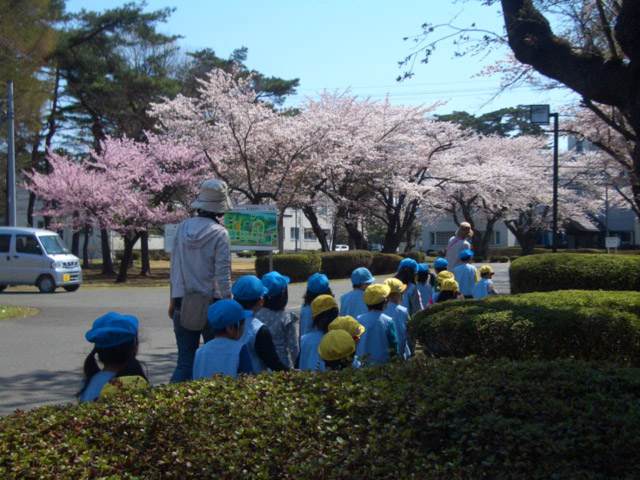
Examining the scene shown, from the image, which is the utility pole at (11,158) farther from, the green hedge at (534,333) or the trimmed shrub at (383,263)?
the green hedge at (534,333)

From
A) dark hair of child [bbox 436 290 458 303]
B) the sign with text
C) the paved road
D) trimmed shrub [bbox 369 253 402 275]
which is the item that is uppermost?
the sign with text

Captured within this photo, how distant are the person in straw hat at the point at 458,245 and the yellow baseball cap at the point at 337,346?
5.92 metres

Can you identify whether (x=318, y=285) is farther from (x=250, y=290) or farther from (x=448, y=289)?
(x=448, y=289)

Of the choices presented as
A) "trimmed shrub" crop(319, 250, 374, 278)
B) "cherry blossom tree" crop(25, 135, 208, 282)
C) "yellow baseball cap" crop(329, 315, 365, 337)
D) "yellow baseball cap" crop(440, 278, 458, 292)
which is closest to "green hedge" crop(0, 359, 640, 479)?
"yellow baseball cap" crop(329, 315, 365, 337)

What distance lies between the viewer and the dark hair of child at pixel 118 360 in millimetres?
3490

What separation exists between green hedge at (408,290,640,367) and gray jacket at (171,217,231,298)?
6.45 feet

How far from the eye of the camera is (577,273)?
10875mm

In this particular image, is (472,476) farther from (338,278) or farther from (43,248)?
(338,278)

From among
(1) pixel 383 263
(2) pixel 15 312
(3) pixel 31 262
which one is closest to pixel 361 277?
(2) pixel 15 312

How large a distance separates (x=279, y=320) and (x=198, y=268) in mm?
784

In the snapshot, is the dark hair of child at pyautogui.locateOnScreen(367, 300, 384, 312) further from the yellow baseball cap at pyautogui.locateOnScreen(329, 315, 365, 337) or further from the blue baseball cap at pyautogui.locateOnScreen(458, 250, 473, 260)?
the blue baseball cap at pyautogui.locateOnScreen(458, 250, 473, 260)

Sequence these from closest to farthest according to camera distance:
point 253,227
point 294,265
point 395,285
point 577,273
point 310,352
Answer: point 310,352 < point 395,285 < point 577,273 < point 253,227 < point 294,265

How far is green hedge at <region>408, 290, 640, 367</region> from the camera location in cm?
537

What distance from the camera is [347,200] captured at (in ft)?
95.8
